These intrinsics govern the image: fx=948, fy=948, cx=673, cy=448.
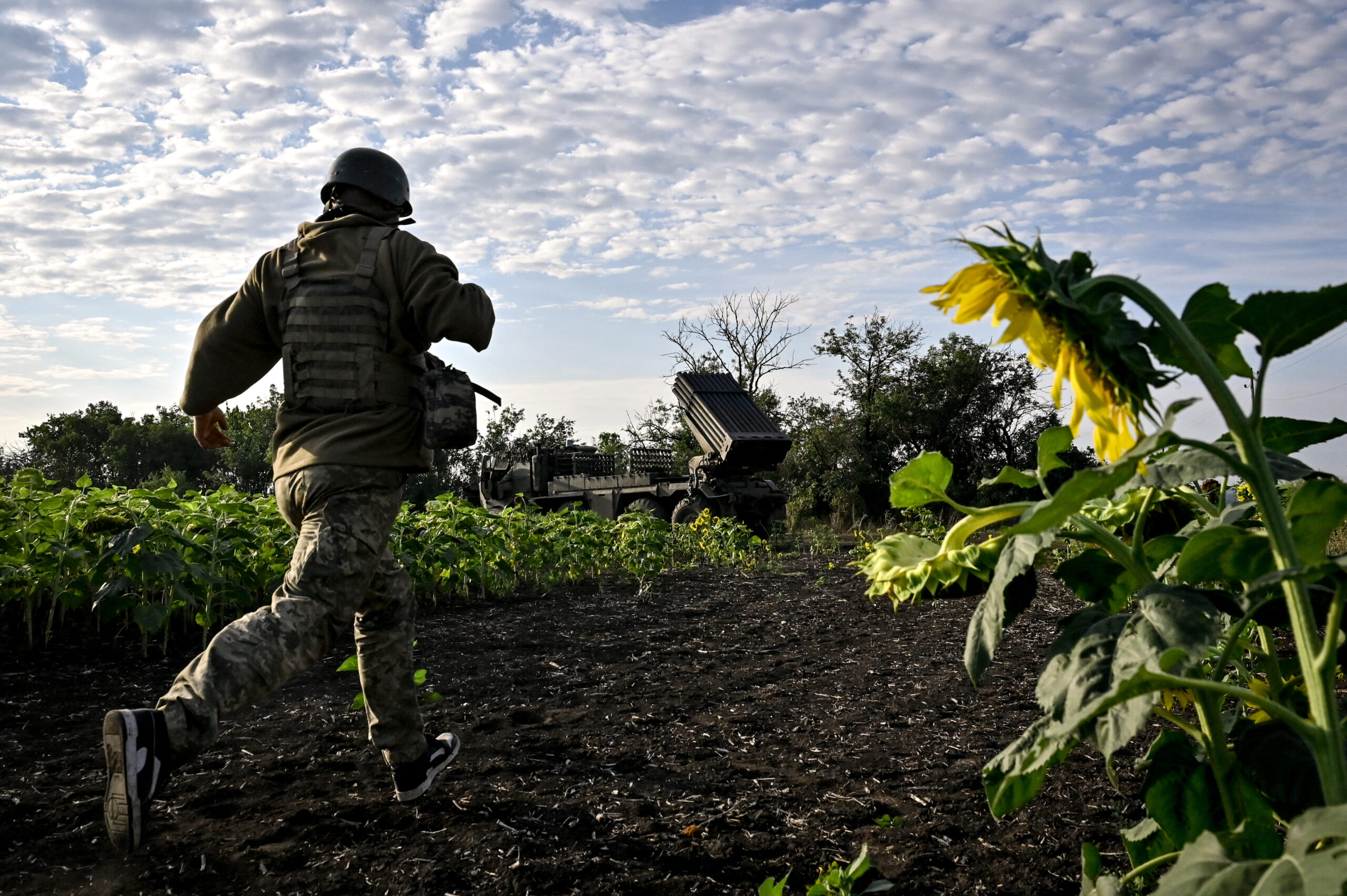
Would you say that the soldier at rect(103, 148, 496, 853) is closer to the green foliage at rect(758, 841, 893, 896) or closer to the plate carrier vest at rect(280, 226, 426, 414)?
the plate carrier vest at rect(280, 226, 426, 414)

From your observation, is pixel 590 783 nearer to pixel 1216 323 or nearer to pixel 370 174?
pixel 370 174

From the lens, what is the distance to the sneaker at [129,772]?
201 centimetres

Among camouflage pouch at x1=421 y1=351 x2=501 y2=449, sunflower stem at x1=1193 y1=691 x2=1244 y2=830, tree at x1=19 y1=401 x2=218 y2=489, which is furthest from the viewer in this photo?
tree at x1=19 y1=401 x2=218 y2=489

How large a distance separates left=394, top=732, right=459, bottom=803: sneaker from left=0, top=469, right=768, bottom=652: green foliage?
2004 millimetres

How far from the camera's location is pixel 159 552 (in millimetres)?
4250

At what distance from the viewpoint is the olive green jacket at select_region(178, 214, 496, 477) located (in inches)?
106

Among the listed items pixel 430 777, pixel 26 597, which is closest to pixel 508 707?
pixel 430 777

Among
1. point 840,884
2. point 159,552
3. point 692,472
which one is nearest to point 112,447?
point 692,472

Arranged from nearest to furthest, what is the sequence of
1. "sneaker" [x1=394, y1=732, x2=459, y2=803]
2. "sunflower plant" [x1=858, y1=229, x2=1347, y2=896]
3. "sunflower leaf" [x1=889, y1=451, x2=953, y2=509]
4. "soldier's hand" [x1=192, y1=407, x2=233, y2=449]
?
"sunflower plant" [x1=858, y1=229, x2=1347, y2=896]
"sunflower leaf" [x1=889, y1=451, x2=953, y2=509]
"sneaker" [x1=394, y1=732, x2=459, y2=803]
"soldier's hand" [x1=192, y1=407, x2=233, y2=449]

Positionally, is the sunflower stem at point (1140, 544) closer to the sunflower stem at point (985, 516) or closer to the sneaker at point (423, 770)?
the sunflower stem at point (985, 516)

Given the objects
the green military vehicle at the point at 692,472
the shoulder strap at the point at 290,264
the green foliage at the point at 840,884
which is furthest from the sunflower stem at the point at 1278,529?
the green military vehicle at the point at 692,472

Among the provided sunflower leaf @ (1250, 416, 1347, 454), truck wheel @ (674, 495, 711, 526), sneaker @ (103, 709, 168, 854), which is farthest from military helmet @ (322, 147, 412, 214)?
truck wheel @ (674, 495, 711, 526)

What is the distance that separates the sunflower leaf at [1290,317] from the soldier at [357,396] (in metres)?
2.05

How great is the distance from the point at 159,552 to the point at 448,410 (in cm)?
226
